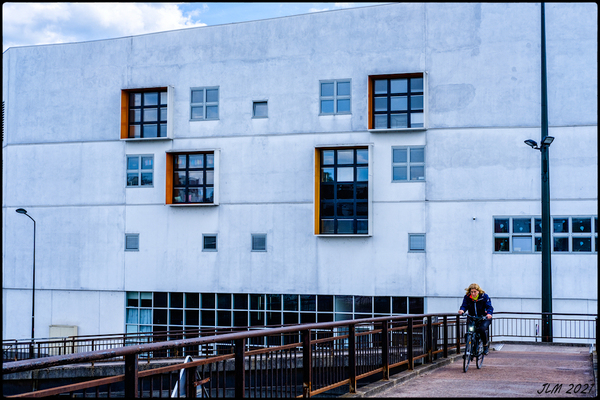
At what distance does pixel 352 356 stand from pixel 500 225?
24136 mm

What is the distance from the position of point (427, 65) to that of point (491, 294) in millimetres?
Answer: 11136

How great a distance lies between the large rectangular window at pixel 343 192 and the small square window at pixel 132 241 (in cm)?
993

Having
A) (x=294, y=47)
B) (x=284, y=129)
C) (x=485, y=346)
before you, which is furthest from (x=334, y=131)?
(x=485, y=346)

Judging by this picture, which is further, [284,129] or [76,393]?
[284,129]

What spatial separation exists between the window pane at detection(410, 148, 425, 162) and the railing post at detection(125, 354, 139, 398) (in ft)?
96.6

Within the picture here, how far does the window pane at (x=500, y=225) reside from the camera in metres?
33.0

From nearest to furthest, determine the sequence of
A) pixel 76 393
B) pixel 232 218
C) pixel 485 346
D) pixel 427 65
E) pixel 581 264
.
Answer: pixel 76 393 < pixel 485 346 < pixel 581 264 < pixel 427 65 < pixel 232 218

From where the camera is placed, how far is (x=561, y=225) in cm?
3234

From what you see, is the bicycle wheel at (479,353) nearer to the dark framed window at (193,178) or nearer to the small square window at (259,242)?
the small square window at (259,242)

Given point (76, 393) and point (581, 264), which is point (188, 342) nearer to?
point (76, 393)

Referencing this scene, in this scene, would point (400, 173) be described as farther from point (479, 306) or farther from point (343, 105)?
point (479, 306)

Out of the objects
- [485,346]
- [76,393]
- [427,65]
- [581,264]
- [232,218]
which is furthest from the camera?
[232,218]

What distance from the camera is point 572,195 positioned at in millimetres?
32281

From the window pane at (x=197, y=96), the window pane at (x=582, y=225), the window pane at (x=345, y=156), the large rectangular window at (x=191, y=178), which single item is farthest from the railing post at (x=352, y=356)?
the window pane at (x=197, y=96)
